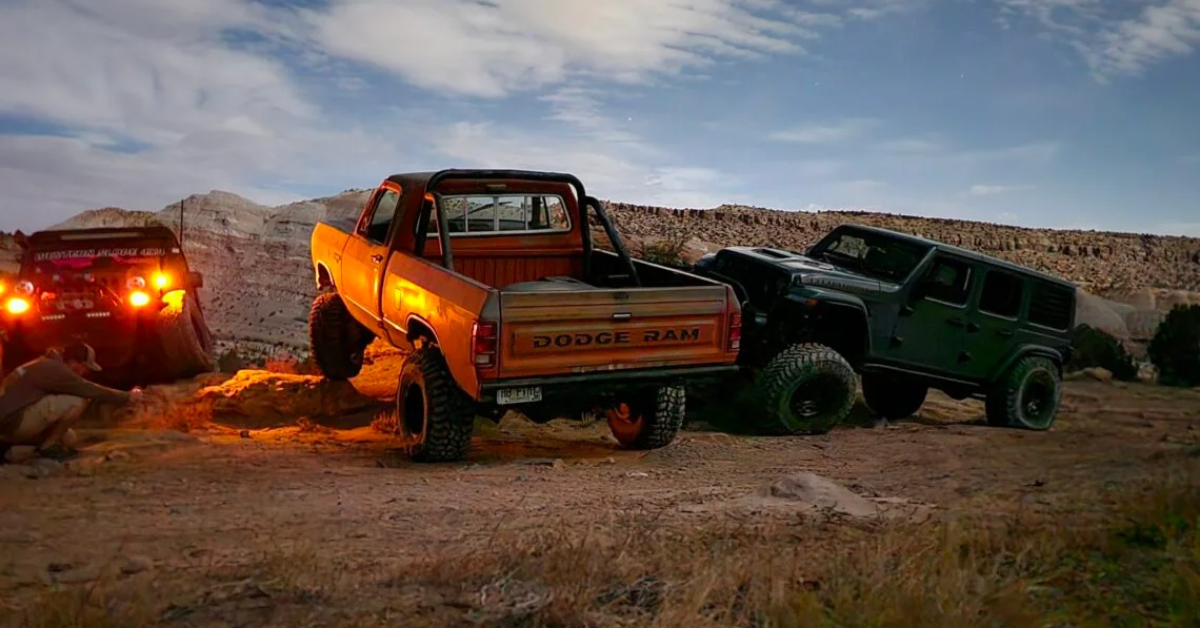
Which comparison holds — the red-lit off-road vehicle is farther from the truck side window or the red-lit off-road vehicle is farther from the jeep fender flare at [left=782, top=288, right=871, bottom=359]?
the jeep fender flare at [left=782, top=288, right=871, bottom=359]

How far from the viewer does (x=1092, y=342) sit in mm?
19797

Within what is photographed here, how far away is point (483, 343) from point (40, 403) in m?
3.36

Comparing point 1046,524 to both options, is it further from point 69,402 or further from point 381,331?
point 69,402

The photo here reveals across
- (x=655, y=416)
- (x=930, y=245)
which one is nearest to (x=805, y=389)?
(x=655, y=416)

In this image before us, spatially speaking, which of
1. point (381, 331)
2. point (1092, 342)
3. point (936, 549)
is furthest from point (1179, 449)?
point (1092, 342)

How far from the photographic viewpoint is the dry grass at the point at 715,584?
4176mm

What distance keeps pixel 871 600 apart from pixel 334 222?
835 cm

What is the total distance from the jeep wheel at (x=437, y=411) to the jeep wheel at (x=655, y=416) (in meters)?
1.57

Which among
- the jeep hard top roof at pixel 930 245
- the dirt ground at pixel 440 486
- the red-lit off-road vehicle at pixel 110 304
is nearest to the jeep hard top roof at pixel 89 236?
the red-lit off-road vehicle at pixel 110 304

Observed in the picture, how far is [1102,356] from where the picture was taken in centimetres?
1906

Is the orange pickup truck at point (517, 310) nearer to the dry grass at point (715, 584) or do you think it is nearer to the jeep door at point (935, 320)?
the dry grass at point (715, 584)

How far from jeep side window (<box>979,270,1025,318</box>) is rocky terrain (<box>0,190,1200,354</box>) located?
57.5ft

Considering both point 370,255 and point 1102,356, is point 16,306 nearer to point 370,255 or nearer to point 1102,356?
point 370,255

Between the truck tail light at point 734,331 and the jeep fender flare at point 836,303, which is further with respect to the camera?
the jeep fender flare at point 836,303
